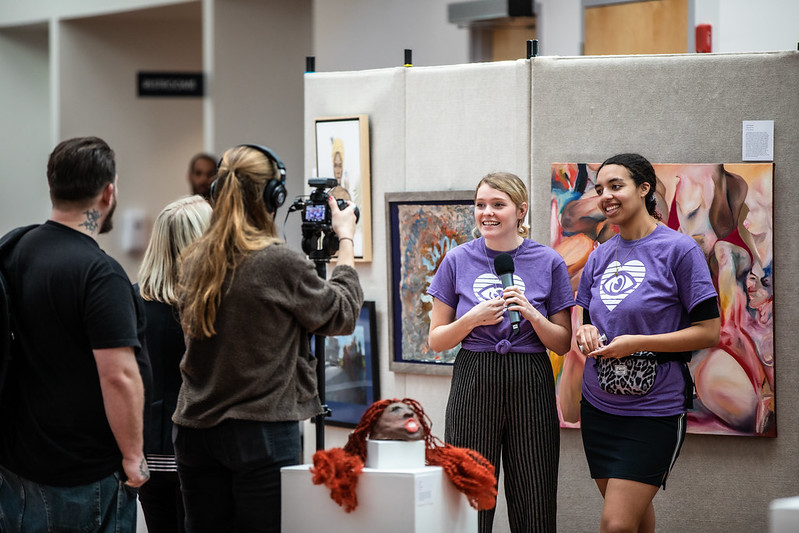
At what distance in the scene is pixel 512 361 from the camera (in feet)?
11.3

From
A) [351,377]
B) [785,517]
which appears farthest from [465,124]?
[785,517]

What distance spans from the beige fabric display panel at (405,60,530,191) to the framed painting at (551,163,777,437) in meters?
0.46

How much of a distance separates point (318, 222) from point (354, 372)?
1.95 meters

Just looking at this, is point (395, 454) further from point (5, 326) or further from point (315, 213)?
point (5, 326)

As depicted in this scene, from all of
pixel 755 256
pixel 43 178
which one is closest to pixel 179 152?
pixel 43 178

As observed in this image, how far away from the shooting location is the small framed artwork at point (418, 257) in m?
4.64

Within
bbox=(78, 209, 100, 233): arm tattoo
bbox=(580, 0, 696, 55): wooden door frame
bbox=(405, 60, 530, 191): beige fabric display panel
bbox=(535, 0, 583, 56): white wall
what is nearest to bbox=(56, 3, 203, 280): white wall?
bbox=(535, 0, 583, 56): white wall

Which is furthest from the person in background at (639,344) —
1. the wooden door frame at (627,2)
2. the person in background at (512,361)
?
the wooden door frame at (627,2)

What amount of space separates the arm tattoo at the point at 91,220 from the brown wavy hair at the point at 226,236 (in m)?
0.28

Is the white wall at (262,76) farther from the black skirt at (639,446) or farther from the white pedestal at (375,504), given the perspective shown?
the white pedestal at (375,504)

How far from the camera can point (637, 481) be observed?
3.28 metres

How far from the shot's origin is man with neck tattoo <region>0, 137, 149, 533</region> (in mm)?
2658

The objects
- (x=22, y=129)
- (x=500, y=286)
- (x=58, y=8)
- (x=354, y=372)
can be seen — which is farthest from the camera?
(x=22, y=129)

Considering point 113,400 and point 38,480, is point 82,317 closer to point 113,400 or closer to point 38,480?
point 113,400
